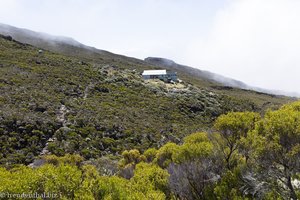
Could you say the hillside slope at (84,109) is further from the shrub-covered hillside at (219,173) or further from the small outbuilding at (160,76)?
the shrub-covered hillside at (219,173)

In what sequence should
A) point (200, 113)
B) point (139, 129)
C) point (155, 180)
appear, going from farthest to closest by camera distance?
point (200, 113), point (139, 129), point (155, 180)

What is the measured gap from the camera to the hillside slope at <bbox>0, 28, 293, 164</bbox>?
1601 inches

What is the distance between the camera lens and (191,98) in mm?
80875

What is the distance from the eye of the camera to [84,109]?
53.8m

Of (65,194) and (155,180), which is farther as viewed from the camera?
(155,180)

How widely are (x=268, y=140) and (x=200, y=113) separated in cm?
5781

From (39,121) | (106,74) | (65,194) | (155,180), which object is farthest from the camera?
(106,74)

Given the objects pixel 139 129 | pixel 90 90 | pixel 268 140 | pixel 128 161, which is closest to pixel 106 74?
pixel 90 90

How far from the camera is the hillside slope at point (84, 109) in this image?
40.7m

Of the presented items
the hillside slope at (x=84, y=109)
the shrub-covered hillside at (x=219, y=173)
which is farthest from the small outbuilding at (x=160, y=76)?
the shrub-covered hillside at (x=219, y=173)

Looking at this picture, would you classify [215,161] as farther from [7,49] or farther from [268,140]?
[7,49]

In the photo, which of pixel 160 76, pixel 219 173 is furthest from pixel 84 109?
pixel 160 76

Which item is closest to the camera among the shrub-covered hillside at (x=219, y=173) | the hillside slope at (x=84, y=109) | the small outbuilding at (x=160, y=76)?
the shrub-covered hillside at (x=219, y=173)

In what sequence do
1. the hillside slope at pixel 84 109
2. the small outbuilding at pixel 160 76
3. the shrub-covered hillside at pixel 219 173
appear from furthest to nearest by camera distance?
1. the small outbuilding at pixel 160 76
2. the hillside slope at pixel 84 109
3. the shrub-covered hillside at pixel 219 173
